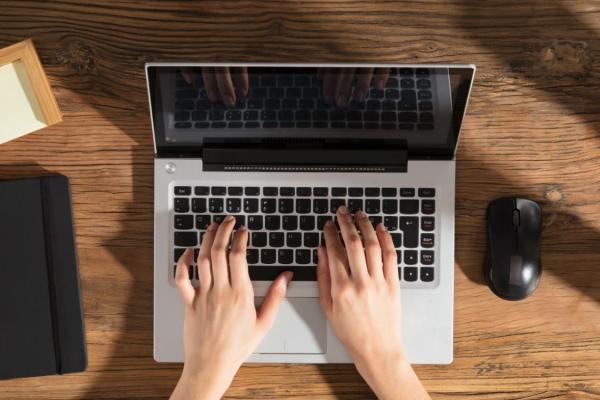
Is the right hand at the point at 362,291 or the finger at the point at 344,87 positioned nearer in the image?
the finger at the point at 344,87

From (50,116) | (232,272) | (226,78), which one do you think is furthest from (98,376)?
(226,78)

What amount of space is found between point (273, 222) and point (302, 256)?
69 mm

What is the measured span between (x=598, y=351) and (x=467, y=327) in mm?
214

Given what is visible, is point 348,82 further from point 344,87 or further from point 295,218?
point 295,218

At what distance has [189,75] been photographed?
0.90 meters

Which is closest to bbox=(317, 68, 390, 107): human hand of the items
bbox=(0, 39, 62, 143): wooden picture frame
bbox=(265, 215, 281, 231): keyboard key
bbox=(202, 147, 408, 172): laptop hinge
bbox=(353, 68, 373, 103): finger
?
bbox=(353, 68, 373, 103): finger

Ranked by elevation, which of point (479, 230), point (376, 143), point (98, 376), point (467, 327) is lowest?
point (98, 376)

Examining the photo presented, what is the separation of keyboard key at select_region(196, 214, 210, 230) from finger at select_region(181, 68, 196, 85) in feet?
0.71

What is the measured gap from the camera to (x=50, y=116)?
3.33ft

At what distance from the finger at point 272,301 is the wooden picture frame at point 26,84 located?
0.43 m

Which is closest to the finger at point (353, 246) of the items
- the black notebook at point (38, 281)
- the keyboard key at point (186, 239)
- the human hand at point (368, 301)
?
the human hand at point (368, 301)

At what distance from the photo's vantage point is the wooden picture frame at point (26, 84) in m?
0.95

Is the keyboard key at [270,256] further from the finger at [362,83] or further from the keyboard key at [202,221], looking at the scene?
the finger at [362,83]

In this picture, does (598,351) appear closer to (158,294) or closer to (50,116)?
(158,294)
